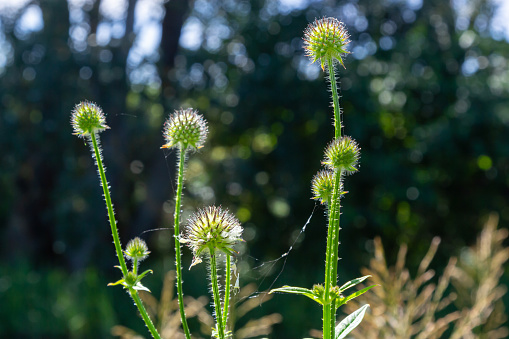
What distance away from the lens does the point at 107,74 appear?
939 cm

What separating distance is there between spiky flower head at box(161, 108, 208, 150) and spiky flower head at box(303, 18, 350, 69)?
0.78 ft

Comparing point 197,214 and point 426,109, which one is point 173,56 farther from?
point 197,214

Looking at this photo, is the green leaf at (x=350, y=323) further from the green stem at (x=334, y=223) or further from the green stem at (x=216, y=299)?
the green stem at (x=216, y=299)

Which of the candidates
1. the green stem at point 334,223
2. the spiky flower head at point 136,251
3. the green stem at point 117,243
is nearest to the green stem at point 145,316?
the green stem at point 117,243

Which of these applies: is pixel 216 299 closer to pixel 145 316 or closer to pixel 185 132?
pixel 145 316

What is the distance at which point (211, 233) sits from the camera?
804 mm

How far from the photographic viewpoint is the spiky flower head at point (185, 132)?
95 cm

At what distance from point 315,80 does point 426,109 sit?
93.3 inches

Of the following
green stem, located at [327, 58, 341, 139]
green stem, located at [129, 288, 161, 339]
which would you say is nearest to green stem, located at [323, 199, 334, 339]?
green stem, located at [327, 58, 341, 139]

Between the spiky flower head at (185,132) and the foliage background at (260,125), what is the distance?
7.90m

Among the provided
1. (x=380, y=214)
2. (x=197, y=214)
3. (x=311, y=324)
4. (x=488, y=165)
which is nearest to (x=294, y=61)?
(x=380, y=214)

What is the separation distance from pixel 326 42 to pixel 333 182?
0.24 metres

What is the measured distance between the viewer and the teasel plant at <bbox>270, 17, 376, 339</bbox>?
2.52ft

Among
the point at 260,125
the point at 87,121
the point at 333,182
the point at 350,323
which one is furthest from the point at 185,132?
the point at 260,125
